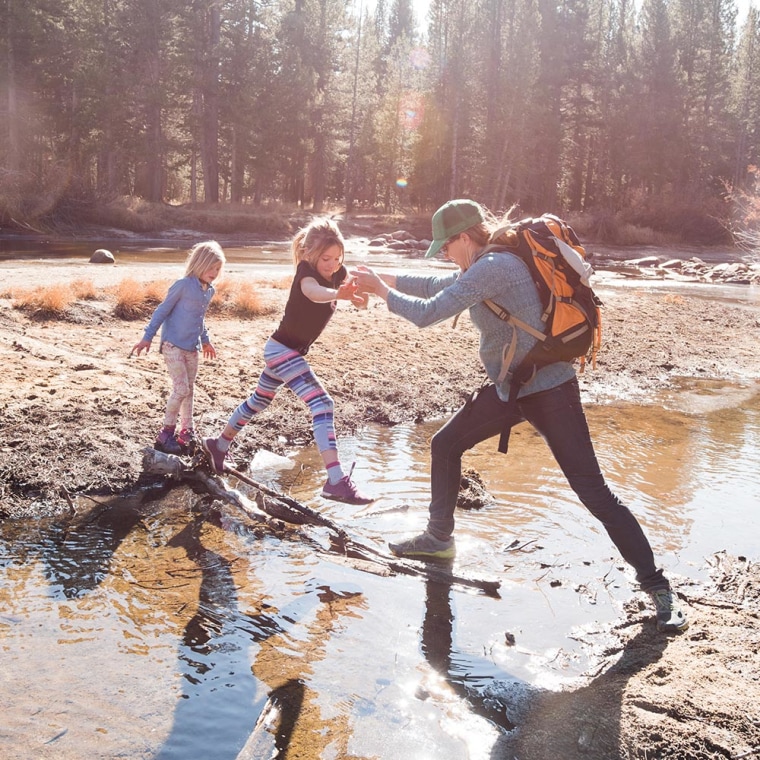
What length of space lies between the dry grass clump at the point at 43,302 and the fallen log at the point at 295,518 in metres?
5.05

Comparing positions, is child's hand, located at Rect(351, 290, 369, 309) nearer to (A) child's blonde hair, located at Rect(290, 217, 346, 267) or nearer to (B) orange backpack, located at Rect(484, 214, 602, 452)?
(A) child's blonde hair, located at Rect(290, 217, 346, 267)

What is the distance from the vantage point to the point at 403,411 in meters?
9.08

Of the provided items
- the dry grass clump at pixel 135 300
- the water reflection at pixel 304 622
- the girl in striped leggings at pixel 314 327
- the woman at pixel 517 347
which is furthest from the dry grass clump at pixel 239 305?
the woman at pixel 517 347

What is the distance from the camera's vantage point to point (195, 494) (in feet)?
20.3

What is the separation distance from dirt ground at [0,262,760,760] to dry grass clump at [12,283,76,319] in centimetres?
15

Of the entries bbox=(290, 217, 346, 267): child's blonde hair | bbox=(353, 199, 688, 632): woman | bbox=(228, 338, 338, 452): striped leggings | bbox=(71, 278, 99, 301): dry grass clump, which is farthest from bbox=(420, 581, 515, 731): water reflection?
bbox=(71, 278, 99, 301): dry grass clump

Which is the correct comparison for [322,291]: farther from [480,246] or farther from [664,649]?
[664,649]

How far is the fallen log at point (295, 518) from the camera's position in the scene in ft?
16.4

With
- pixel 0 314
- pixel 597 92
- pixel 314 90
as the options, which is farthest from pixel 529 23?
pixel 0 314

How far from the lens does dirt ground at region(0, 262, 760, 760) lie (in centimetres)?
343

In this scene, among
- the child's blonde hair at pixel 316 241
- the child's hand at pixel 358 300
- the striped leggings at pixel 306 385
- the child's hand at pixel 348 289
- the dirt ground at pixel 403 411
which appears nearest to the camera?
the dirt ground at pixel 403 411

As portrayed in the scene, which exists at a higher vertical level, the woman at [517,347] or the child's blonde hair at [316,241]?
the child's blonde hair at [316,241]

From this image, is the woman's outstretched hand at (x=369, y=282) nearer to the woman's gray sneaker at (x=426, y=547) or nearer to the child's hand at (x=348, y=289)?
the child's hand at (x=348, y=289)

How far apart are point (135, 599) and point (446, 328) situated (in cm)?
934
